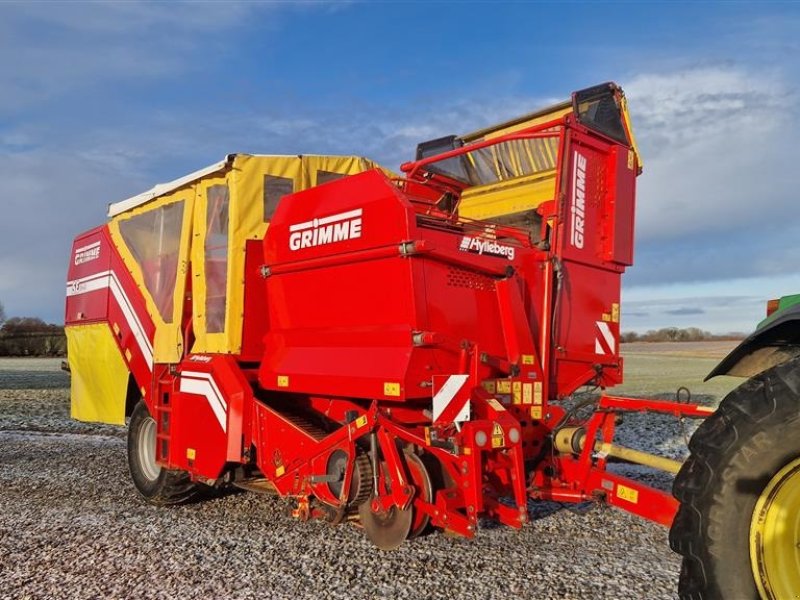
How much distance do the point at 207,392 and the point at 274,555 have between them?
5.13 ft

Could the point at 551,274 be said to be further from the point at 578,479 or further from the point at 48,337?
the point at 48,337

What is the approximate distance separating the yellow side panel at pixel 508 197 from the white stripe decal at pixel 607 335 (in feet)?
3.44

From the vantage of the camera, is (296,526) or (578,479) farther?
(296,526)

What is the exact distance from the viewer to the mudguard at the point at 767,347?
2783mm

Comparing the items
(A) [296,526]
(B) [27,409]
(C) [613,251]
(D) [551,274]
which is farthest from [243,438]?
(B) [27,409]

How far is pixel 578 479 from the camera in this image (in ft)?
14.9

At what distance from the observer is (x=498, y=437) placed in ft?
13.5

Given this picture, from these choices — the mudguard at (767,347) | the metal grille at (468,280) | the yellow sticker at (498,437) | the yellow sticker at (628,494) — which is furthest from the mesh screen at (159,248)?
the mudguard at (767,347)

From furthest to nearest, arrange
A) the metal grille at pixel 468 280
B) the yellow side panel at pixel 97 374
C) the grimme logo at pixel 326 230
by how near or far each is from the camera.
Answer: the yellow side panel at pixel 97 374
the grimme logo at pixel 326 230
the metal grille at pixel 468 280

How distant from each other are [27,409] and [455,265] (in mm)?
12816

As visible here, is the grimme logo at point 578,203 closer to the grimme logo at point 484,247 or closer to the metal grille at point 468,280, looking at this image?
the grimme logo at point 484,247

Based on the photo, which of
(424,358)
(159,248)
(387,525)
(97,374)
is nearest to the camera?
(424,358)

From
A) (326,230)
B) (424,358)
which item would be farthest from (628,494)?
(326,230)

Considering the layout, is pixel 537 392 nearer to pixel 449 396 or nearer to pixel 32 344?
pixel 449 396
